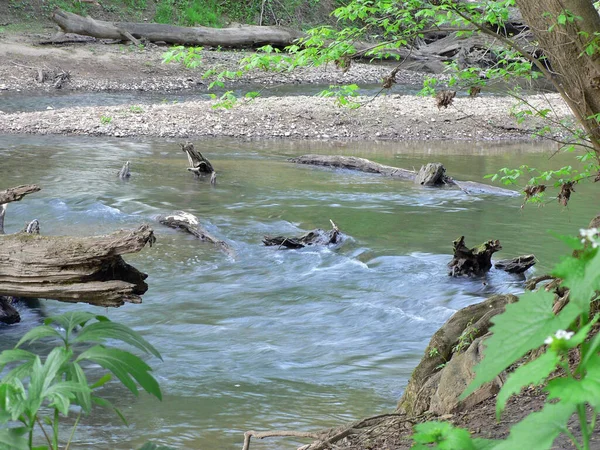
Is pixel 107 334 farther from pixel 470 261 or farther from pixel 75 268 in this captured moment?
pixel 470 261

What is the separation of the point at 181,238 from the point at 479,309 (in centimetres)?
635

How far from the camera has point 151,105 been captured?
21.5 meters

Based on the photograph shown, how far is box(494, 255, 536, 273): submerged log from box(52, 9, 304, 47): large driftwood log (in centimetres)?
2104

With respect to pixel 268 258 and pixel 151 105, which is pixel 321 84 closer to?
pixel 151 105

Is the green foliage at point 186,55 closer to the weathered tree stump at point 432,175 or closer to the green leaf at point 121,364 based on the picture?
the green leaf at point 121,364

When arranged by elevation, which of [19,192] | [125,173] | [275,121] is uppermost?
[275,121]

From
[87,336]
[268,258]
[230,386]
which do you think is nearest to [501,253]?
[268,258]

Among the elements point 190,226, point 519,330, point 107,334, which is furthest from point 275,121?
point 519,330

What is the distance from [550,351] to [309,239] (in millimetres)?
8983

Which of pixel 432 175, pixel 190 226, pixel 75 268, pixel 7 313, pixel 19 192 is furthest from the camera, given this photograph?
pixel 432 175

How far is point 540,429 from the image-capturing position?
52.6 inches

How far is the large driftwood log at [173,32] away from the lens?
2864 centimetres

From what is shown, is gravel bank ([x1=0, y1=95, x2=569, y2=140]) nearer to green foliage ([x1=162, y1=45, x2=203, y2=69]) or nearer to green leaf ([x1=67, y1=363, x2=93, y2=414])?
green foliage ([x1=162, y1=45, x2=203, y2=69])

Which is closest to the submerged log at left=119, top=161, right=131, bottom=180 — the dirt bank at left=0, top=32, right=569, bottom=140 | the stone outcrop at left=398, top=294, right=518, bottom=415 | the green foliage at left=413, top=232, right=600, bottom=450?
the dirt bank at left=0, top=32, right=569, bottom=140
